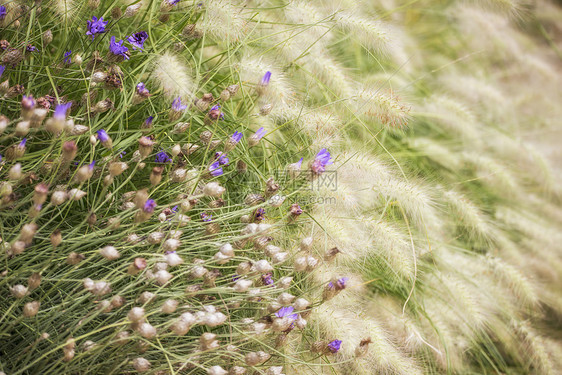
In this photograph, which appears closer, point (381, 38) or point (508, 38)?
point (381, 38)

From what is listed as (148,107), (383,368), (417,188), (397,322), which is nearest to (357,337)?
(383,368)

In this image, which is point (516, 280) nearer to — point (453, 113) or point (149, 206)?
point (453, 113)

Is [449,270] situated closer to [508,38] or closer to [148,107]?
[148,107]

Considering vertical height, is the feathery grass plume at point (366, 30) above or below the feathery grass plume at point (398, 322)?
above

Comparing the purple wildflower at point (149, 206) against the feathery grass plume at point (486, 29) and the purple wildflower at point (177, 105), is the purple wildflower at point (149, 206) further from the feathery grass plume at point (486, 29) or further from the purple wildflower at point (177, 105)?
the feathery grass plume at point (486, 29)

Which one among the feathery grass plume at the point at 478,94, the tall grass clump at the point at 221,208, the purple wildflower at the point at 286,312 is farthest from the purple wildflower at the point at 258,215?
the feathery grass plume at the point at 478,94

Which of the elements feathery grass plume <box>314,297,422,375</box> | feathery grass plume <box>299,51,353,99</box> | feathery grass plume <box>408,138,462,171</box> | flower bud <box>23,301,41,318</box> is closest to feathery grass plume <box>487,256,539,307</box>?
feathery grass plume <box>408,138,462,171</box>

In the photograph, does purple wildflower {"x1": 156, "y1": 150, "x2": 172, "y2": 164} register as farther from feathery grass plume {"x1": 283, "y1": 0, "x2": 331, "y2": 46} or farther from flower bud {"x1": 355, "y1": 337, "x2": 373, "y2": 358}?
flower bud {"x1": 355, "y1": 337, "x2": 373, "y2": 358}

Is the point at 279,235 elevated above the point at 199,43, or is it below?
below
